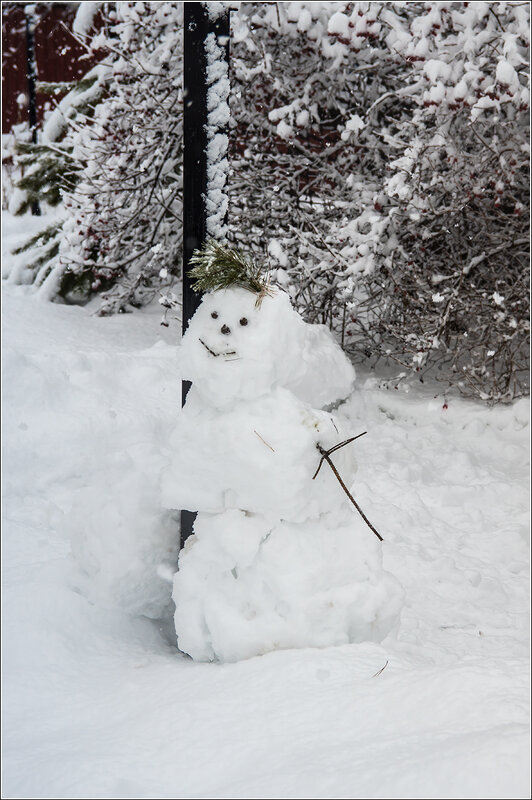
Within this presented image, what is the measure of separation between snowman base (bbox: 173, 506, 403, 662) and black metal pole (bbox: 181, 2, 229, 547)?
0.92 m

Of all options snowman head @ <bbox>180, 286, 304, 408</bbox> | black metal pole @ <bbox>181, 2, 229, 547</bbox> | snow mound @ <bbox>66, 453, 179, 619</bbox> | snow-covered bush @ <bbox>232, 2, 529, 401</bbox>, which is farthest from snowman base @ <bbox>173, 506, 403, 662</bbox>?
snow-covered bush @ <bbox>232, 2, 529, 401</bbox>

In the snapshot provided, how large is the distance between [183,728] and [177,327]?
535cm

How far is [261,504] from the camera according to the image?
2.54 meters

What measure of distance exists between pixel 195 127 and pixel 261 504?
1515mm

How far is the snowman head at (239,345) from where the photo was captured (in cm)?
248

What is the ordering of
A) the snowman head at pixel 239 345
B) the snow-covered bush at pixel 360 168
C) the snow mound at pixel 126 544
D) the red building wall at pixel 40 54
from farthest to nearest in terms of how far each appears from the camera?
the red building wall at pixel 40 54 → the snow-covered bush at pixel 360 168 → the snow mound at pixel 126 544 → the snowman head at pixel 239 345

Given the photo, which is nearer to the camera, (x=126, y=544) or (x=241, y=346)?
(x=241, y=346)

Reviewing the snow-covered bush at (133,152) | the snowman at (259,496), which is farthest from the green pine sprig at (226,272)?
the snow-covered bush at (133,152)

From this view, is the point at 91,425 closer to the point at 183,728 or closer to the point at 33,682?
the point at 33,682

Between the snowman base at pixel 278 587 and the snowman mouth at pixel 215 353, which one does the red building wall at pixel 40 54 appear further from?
the snowman base at pixel 278 587

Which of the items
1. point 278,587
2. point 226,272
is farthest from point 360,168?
point 278,587

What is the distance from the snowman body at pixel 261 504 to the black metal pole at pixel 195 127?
0.44m

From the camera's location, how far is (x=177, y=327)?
712 centimetres

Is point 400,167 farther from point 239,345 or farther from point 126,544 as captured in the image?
point 126,544
